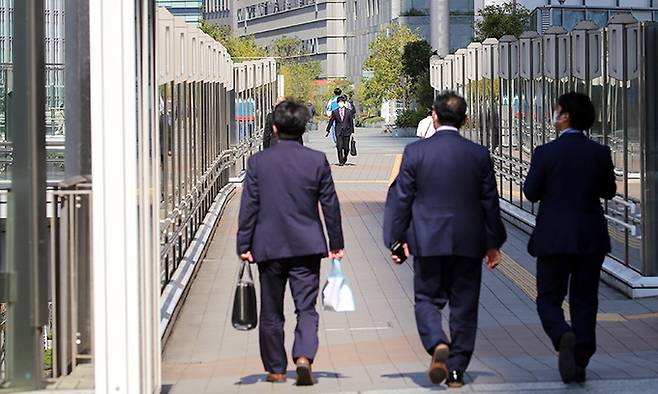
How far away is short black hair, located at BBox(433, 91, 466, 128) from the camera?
29.0 ft

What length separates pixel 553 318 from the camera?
8.91 m

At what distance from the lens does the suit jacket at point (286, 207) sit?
28.7 feet

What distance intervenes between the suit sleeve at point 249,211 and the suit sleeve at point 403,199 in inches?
31.4

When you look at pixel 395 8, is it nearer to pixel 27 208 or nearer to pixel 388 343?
pixel 388 343

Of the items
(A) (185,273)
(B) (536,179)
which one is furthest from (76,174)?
(A) (185,273)

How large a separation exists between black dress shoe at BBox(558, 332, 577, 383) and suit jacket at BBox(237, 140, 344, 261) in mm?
1411

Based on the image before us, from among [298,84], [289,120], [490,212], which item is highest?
[298,84]

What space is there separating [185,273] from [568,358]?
6.30 m

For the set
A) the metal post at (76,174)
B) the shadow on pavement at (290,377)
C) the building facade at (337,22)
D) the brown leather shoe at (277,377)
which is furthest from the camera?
the building facade at (337,22)

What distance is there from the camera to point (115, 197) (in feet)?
24.3

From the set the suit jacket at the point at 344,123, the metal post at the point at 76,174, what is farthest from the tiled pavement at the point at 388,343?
the suit jacket at the point at 344,123

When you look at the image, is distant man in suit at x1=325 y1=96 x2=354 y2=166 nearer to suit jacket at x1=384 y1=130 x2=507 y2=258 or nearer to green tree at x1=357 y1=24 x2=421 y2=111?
suit jacket at x1=384 y1=130 x2=507 y2=258

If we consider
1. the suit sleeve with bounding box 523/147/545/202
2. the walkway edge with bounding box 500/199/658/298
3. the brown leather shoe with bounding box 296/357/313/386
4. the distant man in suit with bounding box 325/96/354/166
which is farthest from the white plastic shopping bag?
the distant man in suit with bounding box 325/96/354/166

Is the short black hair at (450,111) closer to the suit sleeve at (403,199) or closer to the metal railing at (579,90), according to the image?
the suit sleeve at (403,199)
